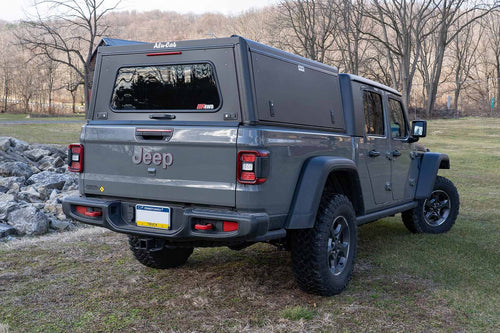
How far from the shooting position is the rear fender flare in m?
3.97

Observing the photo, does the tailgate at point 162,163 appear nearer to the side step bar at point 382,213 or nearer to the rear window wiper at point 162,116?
the rear window wiper at point 162,116

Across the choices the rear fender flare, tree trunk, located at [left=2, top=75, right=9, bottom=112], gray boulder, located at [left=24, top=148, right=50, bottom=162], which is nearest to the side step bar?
the rear fender flare

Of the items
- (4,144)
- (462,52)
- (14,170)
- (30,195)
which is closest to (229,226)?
(30,195)

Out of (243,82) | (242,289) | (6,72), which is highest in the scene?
(6,72)

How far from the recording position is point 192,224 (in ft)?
12.1

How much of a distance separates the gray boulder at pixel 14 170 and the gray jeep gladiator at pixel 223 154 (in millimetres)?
6064

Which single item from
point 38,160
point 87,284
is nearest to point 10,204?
point 87,284

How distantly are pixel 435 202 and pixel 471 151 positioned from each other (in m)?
15.7

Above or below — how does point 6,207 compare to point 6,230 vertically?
above

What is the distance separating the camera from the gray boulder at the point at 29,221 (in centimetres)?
650

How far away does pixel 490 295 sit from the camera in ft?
14.4

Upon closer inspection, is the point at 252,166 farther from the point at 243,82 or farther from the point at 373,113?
the point at 373,113

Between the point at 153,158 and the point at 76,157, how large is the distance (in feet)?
2.81

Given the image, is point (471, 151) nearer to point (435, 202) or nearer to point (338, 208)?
point (435, 202)
